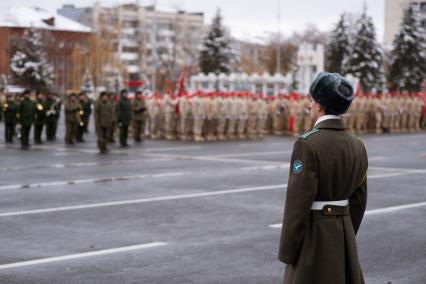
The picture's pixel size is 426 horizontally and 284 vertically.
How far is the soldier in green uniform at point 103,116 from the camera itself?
26917 millimetres

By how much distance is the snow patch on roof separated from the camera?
27884 millimetres

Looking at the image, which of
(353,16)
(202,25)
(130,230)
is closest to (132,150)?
(130,230)

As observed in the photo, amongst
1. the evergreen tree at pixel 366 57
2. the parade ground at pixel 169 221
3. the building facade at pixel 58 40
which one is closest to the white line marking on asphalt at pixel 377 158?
the parade ground at pixel 169 221

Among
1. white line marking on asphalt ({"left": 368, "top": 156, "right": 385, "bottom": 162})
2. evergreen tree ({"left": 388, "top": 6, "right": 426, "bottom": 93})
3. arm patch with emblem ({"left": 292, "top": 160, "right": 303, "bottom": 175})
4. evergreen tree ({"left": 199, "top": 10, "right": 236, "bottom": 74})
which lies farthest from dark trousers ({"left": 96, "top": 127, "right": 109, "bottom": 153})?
evergreen tree ({"left": 199, "top": 10, "right": 236, "bottom": 74})

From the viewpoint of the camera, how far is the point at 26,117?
2853 cm

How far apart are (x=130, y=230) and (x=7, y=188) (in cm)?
544

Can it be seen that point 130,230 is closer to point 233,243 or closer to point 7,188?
point 233,243

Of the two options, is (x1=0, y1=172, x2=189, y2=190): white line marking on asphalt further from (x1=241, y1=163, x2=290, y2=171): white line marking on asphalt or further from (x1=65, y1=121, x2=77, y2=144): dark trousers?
(x1=65, y1=121, x2=77, y2=144): dark trousers

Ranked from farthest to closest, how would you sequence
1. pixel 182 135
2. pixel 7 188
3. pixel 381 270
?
1. pixel 182 135
2. pixel 7 188
3. pixel 381 270

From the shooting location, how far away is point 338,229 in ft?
18.2

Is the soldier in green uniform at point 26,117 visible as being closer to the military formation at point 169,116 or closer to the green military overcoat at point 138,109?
the military formation at point 169,116

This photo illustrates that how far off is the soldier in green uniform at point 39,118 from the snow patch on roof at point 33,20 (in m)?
2.65

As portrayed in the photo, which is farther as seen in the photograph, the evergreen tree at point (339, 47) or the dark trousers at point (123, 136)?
the evergreen tree at point (339, 47)

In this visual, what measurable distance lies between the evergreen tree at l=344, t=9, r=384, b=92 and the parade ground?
4977cm
